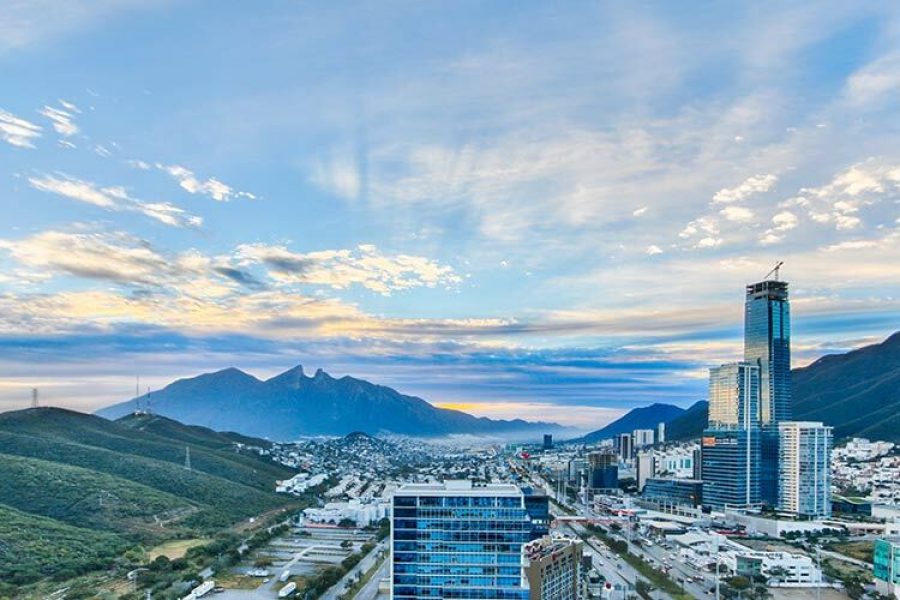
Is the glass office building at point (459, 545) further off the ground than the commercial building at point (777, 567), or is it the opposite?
the glass office building at point (459, 545)

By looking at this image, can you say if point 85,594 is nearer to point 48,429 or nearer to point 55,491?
point 55,491

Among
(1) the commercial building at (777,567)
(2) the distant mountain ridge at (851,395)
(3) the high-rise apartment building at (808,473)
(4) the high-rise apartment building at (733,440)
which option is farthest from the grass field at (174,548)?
(2) the distant mountain ridge at (851,395)

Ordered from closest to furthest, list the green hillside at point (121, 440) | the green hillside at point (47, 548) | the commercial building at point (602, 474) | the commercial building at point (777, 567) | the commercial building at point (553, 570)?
1. the commercial building at point (553, 570)
2. the green hillside at point (47, 548)
3. the commercial building at point (777, 567)
4. the green hillside at point (121, 440)
5. the commercial building at point (602, 474)

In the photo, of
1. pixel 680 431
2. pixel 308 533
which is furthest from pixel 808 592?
pixel 680 431

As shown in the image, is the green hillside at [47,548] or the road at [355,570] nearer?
the green hillside at [47,548]

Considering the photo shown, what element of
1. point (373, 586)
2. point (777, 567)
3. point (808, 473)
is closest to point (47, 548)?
point (373, 586)

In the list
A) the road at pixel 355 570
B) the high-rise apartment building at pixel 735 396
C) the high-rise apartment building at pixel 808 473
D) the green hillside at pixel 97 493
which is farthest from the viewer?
the high-rise apartment building at pixel 735 396

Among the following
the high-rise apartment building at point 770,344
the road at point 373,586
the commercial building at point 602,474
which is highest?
the high-rise apartment building at point 770,344

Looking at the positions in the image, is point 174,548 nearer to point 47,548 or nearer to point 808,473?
point 47,548

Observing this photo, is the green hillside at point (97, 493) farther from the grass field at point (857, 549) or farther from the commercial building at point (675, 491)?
the grass field at point (857, 549)
